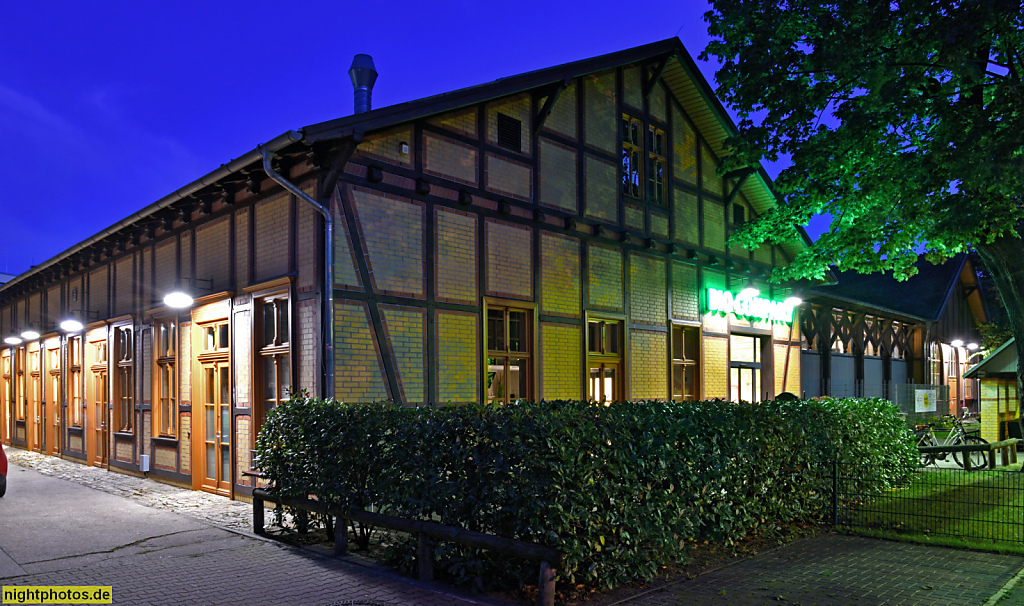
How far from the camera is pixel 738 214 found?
707 inches

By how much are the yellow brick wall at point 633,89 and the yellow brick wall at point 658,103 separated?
1.00 ft

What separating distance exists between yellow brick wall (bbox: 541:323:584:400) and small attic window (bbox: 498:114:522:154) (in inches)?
121

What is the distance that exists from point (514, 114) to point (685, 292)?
586 centimetres

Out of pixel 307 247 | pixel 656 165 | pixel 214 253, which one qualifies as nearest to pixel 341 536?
pixel 307 247

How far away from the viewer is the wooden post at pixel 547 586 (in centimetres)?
586

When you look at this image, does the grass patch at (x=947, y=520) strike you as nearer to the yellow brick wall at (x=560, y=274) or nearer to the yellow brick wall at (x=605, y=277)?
the yellow brick wall at (x=560, y=274)

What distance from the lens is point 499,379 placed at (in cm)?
1200

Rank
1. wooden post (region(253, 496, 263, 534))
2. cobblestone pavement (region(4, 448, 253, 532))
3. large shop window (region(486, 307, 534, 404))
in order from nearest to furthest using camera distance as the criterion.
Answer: wooden post (region(253, 496, 263, 534)), cobblestone pavement (region(4, 448, 253, 532)), large shop window (region(486, 307, 534, 404))

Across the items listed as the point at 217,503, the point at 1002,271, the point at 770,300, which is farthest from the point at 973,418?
the point at 217,503

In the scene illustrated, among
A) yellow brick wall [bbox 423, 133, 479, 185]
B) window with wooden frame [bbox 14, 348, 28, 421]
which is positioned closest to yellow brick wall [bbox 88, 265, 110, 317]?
window with wooden frame [bbox 14, 348, 28, 421]

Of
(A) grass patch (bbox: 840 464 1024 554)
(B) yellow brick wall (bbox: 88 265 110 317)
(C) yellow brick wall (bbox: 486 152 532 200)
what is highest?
(C) yellow brick wall (bbox: 486 152 532 200)

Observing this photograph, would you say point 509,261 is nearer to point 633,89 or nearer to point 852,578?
point 633,89

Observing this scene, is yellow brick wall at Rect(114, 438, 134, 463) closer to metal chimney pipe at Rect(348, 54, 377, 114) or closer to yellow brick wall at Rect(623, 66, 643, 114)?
metal chimney pipe at Rect(348, 54, 377, 114)

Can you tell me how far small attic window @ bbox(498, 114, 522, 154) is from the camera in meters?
12.3
